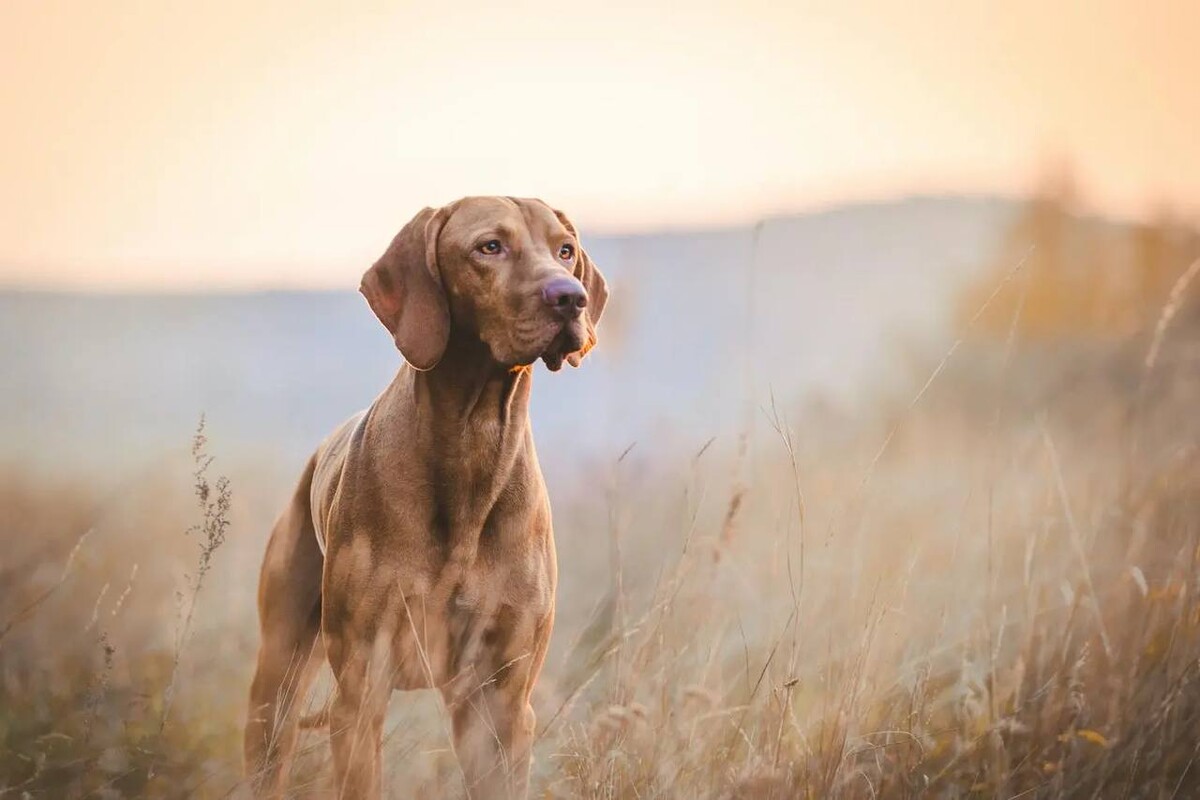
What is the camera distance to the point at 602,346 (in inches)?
175

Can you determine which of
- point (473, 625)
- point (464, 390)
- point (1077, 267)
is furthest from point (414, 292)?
point (1077, 267)

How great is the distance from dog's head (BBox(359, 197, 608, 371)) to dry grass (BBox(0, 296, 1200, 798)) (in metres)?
0.76

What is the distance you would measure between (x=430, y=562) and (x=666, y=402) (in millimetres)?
4471

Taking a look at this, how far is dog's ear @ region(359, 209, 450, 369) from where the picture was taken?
4121 millimetres

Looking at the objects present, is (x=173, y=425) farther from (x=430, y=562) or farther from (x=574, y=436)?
(x=430, y=562)

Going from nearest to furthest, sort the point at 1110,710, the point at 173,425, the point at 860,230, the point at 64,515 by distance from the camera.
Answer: the point at 1110,710 → the point at 64,515 → the point at 173,425 → the point at 860,230

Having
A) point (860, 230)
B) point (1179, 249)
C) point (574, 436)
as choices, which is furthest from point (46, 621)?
point (860, 230)

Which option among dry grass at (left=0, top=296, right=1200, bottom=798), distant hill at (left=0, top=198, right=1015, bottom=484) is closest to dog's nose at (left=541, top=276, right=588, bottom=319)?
distant hill at (left=0, top=198, right=1015, bottom=484)

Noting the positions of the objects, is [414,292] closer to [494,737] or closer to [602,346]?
[602,346]

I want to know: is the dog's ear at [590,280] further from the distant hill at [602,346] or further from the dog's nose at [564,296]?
the dog's nose at [564,296]

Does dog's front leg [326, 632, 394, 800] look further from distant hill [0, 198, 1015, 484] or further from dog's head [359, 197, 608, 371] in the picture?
distant hill [0, 198, 1015, 484]

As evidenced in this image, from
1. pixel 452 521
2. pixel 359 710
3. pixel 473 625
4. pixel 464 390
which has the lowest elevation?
pixel 359 710

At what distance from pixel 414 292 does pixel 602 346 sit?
679mm

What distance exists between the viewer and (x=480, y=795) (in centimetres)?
411
